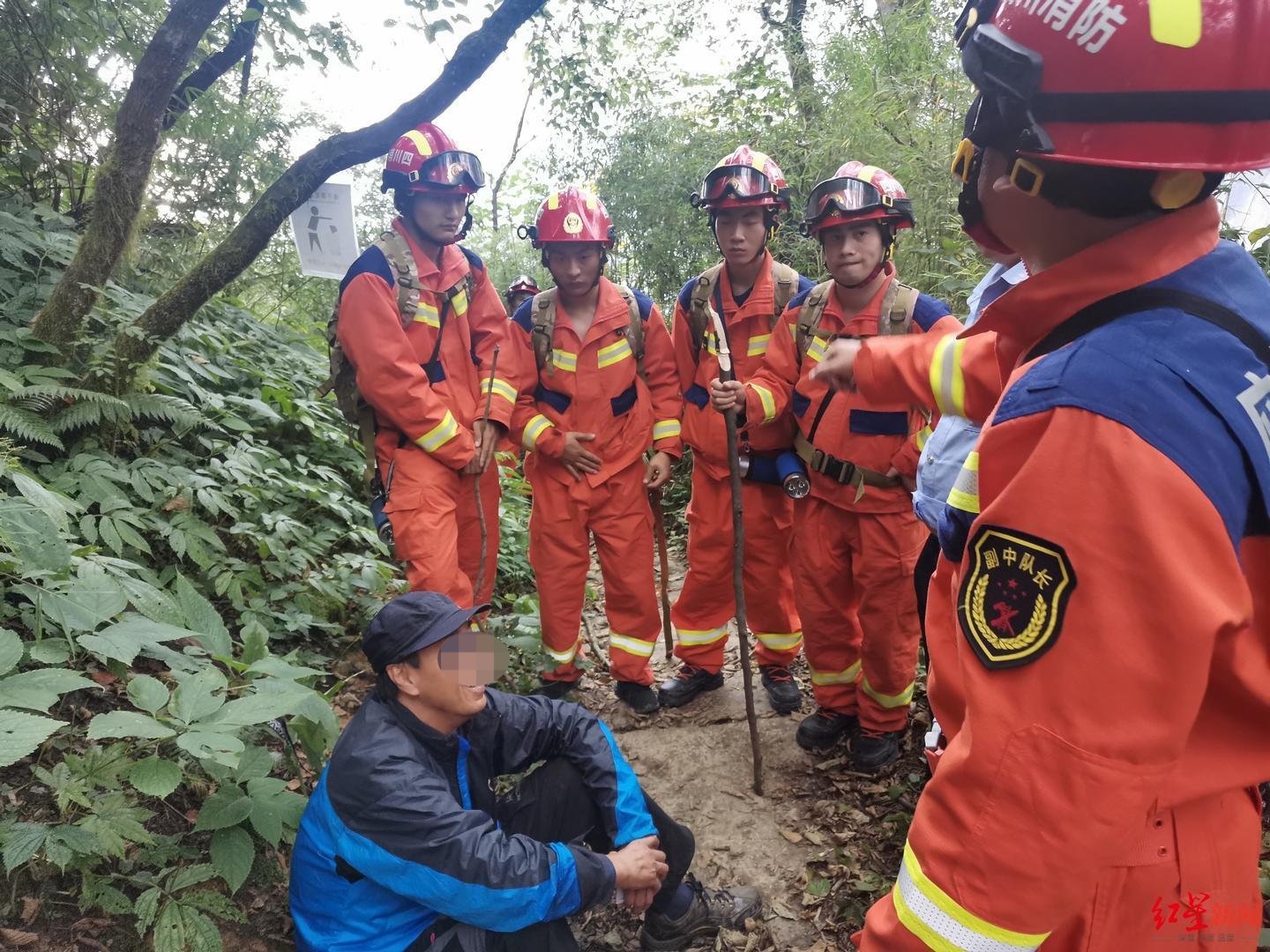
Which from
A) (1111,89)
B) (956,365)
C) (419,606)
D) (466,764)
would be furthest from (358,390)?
(1111,89)

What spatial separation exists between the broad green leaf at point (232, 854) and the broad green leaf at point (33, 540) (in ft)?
3.15

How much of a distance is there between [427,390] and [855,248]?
2.23 m

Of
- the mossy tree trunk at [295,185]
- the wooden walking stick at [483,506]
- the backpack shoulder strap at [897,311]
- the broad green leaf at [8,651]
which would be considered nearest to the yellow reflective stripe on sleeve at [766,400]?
the backpack shoulder strap at [897,311]

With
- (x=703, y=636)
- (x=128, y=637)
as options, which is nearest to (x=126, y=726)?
(x=128, y=637)

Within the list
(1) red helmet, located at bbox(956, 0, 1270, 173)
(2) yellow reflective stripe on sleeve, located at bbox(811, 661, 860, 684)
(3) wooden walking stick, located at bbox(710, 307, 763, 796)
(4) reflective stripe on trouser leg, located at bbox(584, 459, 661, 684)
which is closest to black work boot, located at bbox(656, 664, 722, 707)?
(4) reflective stripe on trouser leg, located at bbox(584, 459, 661, 684)

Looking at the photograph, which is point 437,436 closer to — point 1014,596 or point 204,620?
point 204,620

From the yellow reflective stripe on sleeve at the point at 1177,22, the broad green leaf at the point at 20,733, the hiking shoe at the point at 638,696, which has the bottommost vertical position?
the hiking shoe at the point at 638,696

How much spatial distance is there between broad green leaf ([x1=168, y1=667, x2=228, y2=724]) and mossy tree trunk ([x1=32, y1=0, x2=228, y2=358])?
2919 millimetres

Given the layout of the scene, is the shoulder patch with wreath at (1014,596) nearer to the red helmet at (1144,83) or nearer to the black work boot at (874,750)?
the red helmet at (1144,83)

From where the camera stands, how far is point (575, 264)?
13.7 ft

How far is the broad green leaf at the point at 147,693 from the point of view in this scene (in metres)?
2.11

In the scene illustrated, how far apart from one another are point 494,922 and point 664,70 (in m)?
11.3

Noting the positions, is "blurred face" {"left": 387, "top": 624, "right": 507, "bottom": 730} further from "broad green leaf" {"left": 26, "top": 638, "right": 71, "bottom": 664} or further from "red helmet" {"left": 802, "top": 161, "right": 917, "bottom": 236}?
"red helmet" {"left": 802, "top": 161, "right": 917, "bottom": 236}

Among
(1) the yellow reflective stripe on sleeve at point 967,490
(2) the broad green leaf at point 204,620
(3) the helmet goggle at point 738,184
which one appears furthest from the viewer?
(3) the helmet goggle at point 738,184
